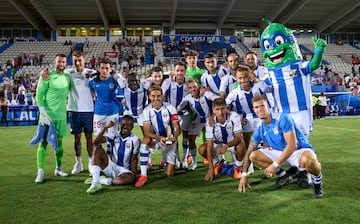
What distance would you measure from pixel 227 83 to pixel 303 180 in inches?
82.8

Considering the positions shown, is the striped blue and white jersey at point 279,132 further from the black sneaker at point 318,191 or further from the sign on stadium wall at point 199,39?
the sign on stadium wall at point 199,39

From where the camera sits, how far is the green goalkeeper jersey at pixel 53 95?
4.89m

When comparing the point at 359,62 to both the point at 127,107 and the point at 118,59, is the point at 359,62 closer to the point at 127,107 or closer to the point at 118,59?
the point at 118,59

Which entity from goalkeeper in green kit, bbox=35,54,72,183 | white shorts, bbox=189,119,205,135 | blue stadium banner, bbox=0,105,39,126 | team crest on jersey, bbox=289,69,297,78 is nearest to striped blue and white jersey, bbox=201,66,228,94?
white shorts, bbox=189,119,205,135

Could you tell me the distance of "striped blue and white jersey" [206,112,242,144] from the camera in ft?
16.1

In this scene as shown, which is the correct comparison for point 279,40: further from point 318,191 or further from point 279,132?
point 318,191

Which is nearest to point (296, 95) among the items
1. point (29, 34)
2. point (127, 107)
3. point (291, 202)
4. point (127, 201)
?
point (291, 202)

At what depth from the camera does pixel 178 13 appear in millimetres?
30797

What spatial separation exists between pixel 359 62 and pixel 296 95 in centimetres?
2992

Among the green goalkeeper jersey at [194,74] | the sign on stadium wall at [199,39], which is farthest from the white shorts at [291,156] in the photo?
the sign on stadium wall at [199,39]

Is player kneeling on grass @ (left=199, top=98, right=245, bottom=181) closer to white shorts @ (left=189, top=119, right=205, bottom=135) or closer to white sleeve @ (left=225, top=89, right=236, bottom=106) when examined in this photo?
white sleeve @ (left=225, top=89, right=236, bottom=106)

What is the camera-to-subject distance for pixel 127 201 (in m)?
3.61

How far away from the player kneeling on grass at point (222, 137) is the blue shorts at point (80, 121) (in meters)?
1.85

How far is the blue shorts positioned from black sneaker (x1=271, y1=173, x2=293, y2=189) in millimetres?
2972
